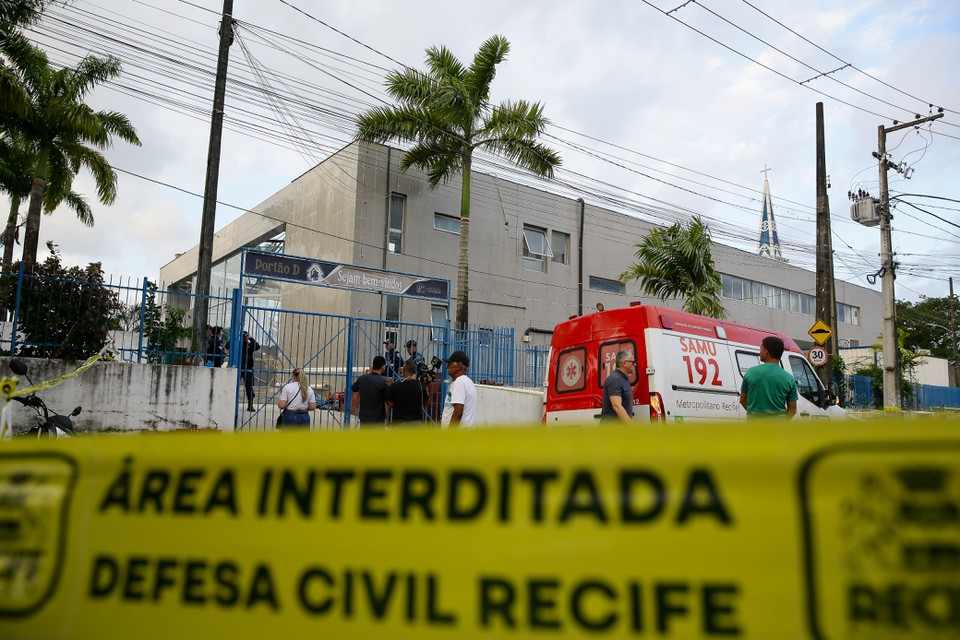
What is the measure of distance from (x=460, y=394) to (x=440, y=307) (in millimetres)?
15029

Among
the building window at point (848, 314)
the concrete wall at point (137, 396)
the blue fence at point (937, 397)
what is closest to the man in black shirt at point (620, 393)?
the concrete wall at point (137, 396)

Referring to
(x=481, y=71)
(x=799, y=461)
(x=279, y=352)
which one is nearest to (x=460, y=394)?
(x=799, y=461)

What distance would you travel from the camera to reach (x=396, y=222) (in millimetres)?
21328

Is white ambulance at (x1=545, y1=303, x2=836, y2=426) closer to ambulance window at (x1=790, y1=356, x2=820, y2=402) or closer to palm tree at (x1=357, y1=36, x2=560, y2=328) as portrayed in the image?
ambulance window at (x1=790, y1=356, x2=820, y2=402)

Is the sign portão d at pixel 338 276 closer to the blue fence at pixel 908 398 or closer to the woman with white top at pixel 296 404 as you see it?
the woman with white top at pixel 296 404

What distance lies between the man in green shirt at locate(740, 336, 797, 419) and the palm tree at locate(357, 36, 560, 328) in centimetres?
1168

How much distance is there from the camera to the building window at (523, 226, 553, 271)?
24.5 metres

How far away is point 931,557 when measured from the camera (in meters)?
1.41

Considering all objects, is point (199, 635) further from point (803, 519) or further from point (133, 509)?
point (803, 519)

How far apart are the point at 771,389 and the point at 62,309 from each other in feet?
31.4

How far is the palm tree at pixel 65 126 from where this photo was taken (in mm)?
18531

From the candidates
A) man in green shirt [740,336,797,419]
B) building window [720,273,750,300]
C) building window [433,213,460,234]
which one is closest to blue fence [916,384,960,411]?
building window [720,273,750,300]

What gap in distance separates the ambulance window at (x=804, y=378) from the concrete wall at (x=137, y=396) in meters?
8.94

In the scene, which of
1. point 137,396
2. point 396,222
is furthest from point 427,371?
point 396,222
